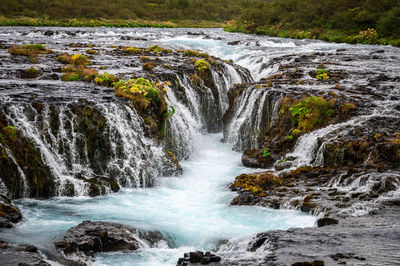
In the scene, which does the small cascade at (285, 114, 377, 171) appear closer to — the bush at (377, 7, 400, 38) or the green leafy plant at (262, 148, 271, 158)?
the green leafy plant at (262, 148, 271, 158)

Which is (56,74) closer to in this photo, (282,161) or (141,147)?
(141,147)

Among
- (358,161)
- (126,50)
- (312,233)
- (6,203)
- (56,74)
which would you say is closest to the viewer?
(312,233)

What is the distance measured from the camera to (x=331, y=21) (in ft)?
199

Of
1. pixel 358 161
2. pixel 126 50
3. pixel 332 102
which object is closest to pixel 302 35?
pixel 126 50

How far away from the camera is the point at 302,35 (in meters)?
59.2

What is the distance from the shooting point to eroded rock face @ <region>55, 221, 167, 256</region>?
10.3m

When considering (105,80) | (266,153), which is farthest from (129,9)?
(266,153)

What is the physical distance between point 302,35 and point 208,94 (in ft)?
122

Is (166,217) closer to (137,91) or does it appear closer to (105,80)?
(137,91)

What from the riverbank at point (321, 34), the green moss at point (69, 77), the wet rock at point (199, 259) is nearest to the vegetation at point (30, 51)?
the green moss at point (69, 77)

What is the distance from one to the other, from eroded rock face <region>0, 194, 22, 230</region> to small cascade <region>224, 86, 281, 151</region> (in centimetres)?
1295

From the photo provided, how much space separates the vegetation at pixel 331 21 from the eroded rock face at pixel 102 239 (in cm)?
4108

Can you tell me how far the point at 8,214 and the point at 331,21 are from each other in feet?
191

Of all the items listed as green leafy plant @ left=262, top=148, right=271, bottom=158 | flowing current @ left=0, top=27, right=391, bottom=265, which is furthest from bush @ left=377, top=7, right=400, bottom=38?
flowing current @ left=0, top=27, right=391, bottom=265
